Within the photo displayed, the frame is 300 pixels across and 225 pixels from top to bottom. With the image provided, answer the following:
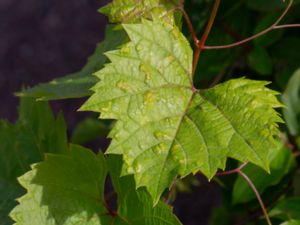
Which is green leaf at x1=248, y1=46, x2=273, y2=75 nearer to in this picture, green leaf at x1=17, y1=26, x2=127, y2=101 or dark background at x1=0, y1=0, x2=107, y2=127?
green leaf at x1=17, y1=26, x2=127, y2=101

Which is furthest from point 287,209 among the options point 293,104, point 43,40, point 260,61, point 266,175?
point 43,40

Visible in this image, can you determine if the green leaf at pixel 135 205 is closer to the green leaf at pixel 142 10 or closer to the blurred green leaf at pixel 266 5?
the green leaf at pixel 142 10

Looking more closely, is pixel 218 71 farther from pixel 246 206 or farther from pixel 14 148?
pixel 14 148

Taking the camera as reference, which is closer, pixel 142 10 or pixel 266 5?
pixel 142 10

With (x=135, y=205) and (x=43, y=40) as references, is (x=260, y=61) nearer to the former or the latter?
(x=135, y=205)

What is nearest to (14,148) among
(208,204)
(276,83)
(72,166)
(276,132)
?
(72,166)

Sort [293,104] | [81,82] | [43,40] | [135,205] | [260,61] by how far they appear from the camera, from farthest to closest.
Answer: [43,40], [260,61], [293,104], [81,82], [135,205]

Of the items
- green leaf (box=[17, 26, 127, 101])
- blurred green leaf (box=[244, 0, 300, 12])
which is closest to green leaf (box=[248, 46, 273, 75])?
blurred green leaf (box=[244, 0, 300, 12])
